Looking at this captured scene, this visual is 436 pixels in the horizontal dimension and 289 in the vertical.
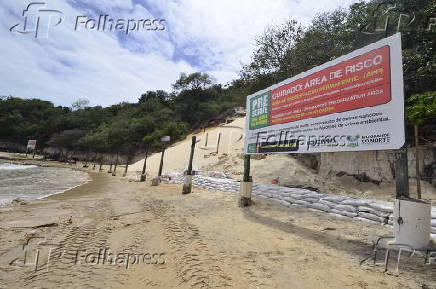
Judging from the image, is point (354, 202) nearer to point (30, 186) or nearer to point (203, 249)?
point (203, 249)

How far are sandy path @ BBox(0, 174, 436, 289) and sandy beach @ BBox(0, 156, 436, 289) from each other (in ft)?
0.04

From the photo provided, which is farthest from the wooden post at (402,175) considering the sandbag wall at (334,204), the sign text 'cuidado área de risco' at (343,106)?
the sandbag wall at (334,204)

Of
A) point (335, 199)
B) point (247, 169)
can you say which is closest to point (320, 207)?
point (335, 199)

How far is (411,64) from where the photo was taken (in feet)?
34.9

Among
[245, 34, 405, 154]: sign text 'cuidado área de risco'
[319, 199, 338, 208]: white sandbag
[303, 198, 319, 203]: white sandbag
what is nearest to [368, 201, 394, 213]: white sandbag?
[319, 199, 338, 208]: white sandbag

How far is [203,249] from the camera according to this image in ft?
13.5

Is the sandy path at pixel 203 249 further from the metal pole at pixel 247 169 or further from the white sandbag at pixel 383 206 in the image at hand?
the metal pole at pixel 247 169

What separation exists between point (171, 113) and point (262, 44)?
132ft

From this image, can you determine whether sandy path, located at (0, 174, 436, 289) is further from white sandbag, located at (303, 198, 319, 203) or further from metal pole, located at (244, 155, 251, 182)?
metal pole, located at (244, 155, 251, 182)

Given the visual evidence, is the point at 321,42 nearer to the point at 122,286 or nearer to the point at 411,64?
the point at 411,64

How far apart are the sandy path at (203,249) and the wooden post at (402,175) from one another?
1076mm

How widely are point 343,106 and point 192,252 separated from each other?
4.25 m

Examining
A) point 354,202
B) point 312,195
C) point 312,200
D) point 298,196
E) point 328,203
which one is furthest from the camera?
point 298,196

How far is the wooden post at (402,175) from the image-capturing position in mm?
4312
